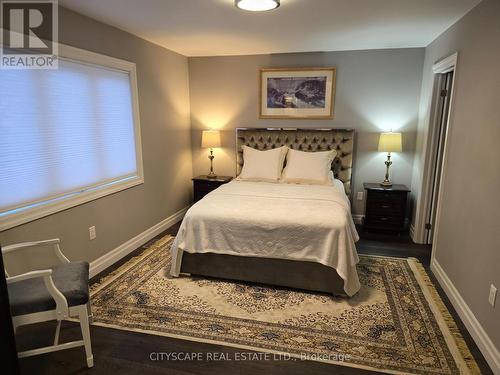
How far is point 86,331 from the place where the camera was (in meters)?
1.92

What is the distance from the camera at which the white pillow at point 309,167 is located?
396 cm

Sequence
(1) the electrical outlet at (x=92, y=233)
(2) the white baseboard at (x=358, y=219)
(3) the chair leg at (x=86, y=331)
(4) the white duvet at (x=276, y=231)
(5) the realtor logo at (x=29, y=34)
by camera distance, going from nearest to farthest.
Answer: (3) the chair leg at (x=86, y=331)
(5) the realtor logo at (x=29, y=34)
(4) the white duvet at (x=276, y=231)
(1) the electrical outlet at (x=92, y=233)
(2) the white baseboard at (x=358, y=219)

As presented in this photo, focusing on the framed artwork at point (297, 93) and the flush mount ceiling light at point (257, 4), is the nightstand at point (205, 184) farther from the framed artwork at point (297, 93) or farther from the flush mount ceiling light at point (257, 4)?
the flush mount ceiling light at point (257, 4)

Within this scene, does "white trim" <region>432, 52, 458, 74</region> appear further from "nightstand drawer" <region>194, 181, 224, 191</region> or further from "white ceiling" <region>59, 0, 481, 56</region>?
"nightstand drawer" <region>194, 181, 224, 191</region>

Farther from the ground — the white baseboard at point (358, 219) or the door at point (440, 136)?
the door at point (440, 136)

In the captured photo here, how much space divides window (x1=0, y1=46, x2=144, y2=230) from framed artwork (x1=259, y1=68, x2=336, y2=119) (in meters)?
1.87

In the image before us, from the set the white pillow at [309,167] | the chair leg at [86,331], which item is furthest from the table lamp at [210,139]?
the chair leg at [86,331]

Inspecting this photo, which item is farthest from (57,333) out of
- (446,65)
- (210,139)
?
(446,65)

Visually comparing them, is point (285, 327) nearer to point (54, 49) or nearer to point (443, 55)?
point (54, 49)

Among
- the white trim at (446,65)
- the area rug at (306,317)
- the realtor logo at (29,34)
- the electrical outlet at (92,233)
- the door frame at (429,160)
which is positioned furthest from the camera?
the door frame at (429,160)

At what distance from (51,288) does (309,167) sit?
3.01m

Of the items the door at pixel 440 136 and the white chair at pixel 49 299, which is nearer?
the white chair at pixel 49 299

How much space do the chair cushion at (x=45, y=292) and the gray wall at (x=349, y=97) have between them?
10.2ft

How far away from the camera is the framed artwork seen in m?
4.34
